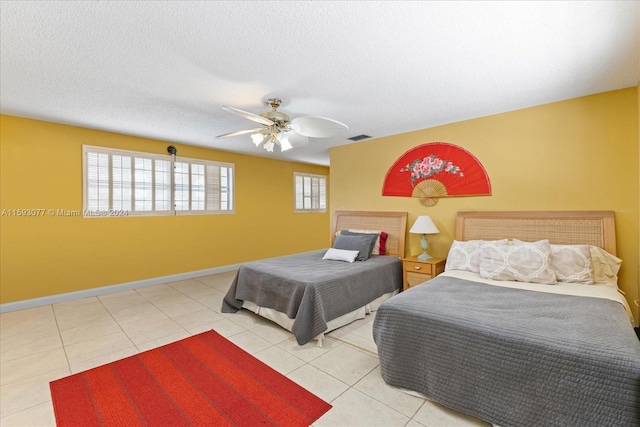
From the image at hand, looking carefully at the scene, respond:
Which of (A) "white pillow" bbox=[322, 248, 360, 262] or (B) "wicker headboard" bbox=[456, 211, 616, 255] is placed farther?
(A) "white pillow" bbox=[322, 248, 360, 262]

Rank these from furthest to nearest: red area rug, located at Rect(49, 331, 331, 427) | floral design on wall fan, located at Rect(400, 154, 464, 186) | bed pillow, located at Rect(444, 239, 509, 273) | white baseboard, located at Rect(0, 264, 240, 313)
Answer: floral design on wall fan, located at Rect(400, 154, 464, 186) → white baseboard, located at Rect(0, 264, 240, 313) → bed pillow, located at Rect(444, 239, 509, 273) → red area rug, located at Rect(49, 331, 331, 427)

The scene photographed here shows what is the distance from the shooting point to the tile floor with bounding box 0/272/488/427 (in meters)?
1.84

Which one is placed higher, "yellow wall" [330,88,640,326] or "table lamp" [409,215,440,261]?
"yellow wall" [330,88,640,326]

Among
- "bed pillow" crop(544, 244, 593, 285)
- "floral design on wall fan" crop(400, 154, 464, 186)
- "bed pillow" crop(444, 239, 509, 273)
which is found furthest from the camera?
"floral design on wall fan" crop(400, 154, 464, 186)

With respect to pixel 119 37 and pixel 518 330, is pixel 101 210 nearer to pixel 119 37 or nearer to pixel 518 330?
pixel 119 37

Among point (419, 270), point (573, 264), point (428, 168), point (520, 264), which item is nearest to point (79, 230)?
point (419, 270)

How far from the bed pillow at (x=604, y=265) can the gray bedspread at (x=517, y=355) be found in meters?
0.76

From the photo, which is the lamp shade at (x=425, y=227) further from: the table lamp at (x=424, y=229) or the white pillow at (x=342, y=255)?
the white pillow at (x=342, y=255)

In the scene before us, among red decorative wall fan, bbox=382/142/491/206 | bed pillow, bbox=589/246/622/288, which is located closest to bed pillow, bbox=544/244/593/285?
bed pillow, bbox=589/246/622/288

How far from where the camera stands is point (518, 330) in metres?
1.67

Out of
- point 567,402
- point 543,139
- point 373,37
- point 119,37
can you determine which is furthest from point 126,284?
point 543,139

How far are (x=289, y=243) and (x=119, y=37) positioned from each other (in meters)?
5.43

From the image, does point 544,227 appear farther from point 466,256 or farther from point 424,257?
point 424,257

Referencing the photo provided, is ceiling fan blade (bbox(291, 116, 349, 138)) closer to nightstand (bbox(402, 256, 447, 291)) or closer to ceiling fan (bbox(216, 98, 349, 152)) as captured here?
ceiling fan (bbox(216, 98, 349, 152))
